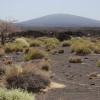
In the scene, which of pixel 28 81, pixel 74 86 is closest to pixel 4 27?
pixel 74 86

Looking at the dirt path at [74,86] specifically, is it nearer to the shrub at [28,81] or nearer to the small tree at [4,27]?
the shrub at [28,81]

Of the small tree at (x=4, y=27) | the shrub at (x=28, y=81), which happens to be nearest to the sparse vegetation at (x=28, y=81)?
the shrub at (x=28, y=81)

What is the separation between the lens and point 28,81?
14383 millimetres

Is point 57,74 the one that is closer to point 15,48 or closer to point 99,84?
point 99,84

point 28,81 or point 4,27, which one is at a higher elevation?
point 4,27

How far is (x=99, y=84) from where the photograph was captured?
15766mm

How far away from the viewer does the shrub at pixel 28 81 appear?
14.2 m

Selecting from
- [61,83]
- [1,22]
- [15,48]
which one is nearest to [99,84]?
[61,83]

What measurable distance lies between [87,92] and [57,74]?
5.50 meters

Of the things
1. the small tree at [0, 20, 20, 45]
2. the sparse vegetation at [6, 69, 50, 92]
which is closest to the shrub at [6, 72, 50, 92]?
the sparse vegetation at [6, 69, 50, 92]

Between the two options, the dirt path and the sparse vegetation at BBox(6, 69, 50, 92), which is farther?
the sparse vegetation at BBox(6, 69, 50, 92)

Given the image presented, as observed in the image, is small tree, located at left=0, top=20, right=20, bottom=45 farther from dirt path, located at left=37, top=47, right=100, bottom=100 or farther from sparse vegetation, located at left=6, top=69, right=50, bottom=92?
sparse vegetation, located at left=6, top=69, right=50, bottom=92

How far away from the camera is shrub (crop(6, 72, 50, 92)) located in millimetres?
14156

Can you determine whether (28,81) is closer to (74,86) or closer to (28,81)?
(28,81)
